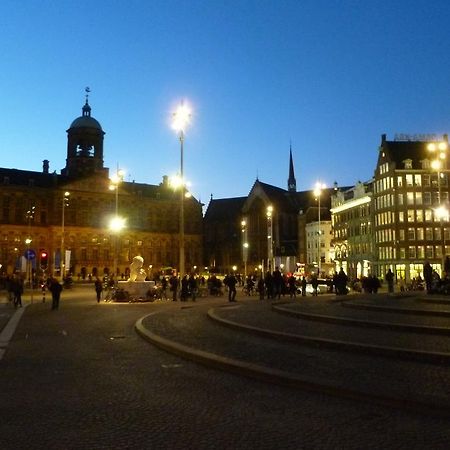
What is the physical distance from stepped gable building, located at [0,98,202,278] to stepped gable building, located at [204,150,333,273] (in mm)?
21411

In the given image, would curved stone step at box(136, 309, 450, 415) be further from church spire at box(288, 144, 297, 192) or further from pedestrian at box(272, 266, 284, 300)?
church spire at box(288, 144, 297, 192)

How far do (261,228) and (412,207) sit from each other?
5609cm

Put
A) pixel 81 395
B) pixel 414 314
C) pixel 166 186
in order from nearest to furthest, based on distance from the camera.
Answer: pixel 81 395, pixel 414 314, pixel 166 186

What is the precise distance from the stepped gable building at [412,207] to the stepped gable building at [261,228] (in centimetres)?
3910

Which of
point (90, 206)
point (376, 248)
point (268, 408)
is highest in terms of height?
point (90, 206)

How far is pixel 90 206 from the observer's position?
109000 mm

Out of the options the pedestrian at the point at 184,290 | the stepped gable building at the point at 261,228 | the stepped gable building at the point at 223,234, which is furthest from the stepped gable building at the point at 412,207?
the stepped gable building at the point at 223,234

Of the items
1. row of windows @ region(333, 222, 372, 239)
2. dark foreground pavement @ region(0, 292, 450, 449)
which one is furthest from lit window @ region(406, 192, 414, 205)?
dark foreground pavement @ region(0, 292, 450, 449)

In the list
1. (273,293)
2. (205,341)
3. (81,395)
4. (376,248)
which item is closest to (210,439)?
(81,395)

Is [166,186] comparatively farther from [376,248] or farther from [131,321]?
[131,321]

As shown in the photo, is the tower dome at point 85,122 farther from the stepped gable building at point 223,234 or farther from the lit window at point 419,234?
the lit window at point 419,234

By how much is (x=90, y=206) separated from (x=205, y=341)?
97314 millimetres

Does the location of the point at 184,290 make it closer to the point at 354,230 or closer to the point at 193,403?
the point at 193,403

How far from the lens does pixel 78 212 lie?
108 meters
